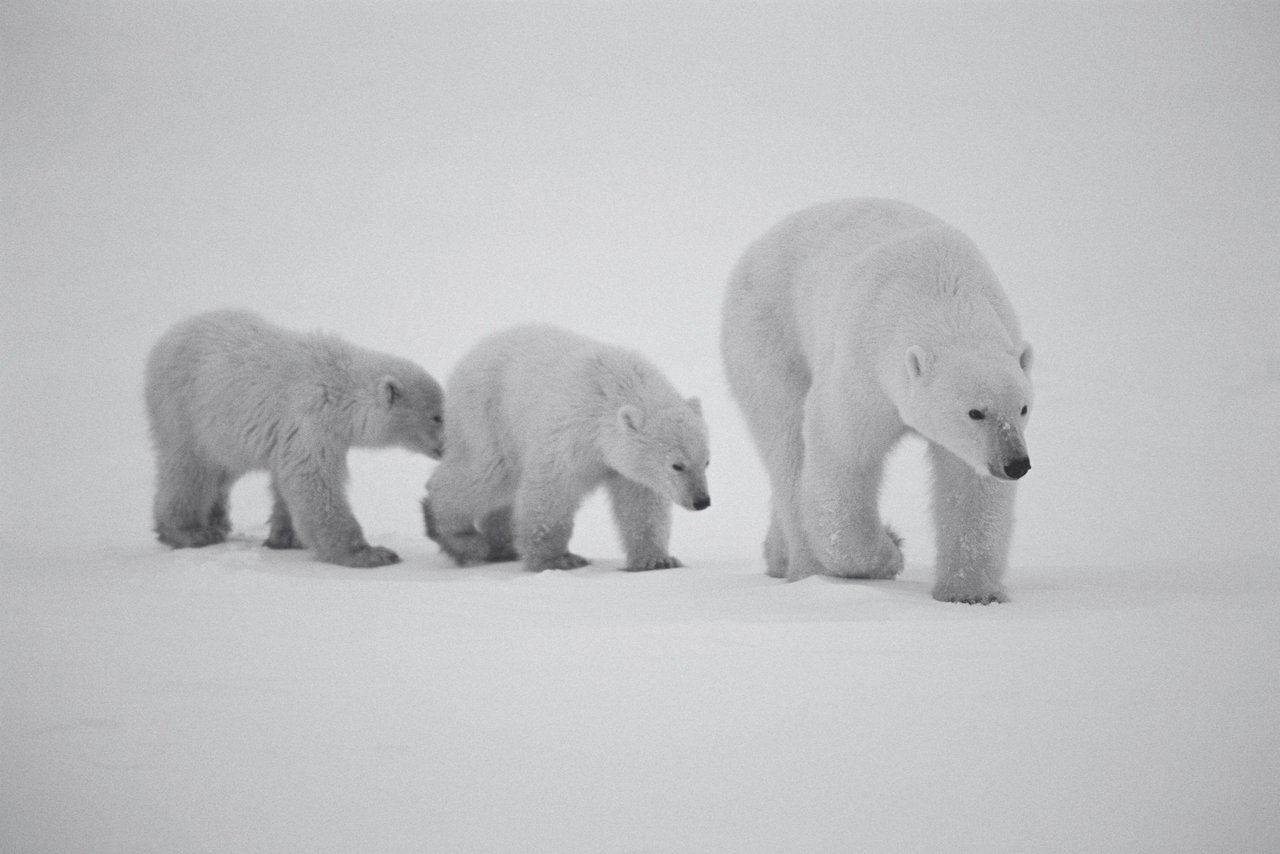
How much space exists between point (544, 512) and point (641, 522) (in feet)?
2.27

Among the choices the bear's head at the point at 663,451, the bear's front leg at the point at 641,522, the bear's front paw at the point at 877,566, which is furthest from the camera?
the bear's front leg at the point at 641,522

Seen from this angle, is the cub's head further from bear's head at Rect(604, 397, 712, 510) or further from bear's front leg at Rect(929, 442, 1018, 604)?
bear's front leg at Rect(929, 442, 1018, 604)

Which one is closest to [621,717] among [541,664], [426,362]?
[541,664]

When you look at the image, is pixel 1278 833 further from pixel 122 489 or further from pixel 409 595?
pixel 122 489

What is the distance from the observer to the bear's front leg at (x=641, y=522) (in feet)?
27.2

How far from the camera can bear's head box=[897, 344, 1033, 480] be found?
5469 millimetres

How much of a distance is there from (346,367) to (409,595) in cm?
295

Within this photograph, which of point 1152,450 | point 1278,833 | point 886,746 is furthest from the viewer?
point 1152,450

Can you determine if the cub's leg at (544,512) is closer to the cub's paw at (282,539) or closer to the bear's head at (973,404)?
the cub's paw at (282,539)


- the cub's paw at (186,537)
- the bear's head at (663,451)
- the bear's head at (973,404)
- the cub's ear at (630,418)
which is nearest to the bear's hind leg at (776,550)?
the bear's head at (663,451)

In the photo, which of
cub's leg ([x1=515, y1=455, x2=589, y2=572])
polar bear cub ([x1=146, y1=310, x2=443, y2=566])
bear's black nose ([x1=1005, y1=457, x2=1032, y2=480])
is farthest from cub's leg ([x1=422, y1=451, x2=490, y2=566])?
bear's black nose ([x1=1005, y1=457, x2=1032, y2=480])

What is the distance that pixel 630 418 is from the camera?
7.90 m

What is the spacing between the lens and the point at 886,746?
3885 millimetres

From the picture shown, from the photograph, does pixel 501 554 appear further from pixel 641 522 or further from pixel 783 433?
pixel 783 433
